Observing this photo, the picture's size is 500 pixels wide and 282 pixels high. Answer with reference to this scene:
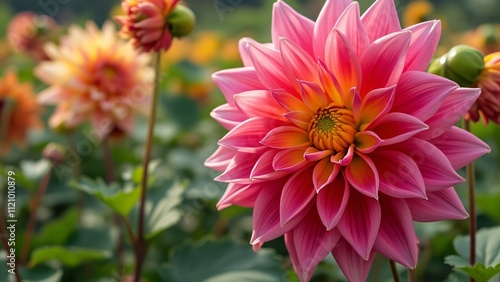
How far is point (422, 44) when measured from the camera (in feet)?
2.63

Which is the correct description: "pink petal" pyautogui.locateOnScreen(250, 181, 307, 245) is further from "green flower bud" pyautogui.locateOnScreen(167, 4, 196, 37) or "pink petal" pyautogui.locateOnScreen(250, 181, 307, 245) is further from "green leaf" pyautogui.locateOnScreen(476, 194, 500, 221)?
"green leaf" pyautogui.locateOnScreen(476, 194, 500, 221)

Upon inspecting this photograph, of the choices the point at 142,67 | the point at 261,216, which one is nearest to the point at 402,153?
the point at 261,216

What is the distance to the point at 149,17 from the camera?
1.07m

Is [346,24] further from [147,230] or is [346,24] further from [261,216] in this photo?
[147,230]

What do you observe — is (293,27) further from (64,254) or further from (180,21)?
(64,254)

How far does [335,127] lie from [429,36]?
18 cm

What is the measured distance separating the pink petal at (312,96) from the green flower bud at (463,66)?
8.0 inches

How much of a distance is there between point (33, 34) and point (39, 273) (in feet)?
4.00

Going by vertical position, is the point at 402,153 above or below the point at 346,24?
below

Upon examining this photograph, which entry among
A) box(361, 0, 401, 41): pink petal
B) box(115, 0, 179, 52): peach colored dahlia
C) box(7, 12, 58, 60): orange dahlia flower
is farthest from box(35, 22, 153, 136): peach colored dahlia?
box(361, 0, 401, 41): pink petal

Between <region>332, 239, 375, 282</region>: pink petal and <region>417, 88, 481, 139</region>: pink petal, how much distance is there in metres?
0.18

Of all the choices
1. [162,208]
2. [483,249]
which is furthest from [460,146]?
[162,208]

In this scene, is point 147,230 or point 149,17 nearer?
point 149,17

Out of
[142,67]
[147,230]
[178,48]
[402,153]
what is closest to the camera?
[402,153]
